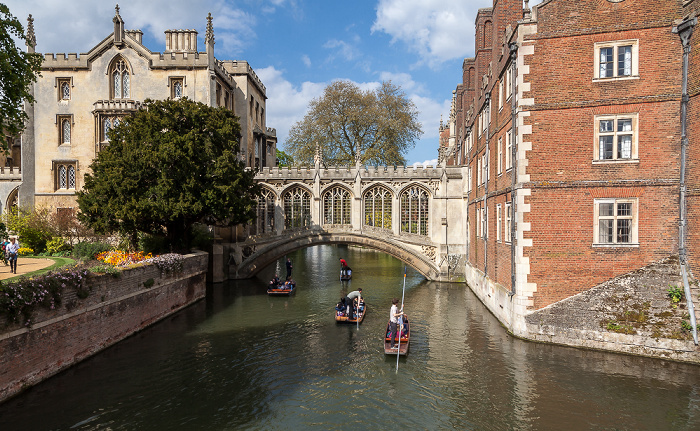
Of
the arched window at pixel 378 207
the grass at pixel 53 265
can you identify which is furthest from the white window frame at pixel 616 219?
the grass at pixel 53 265

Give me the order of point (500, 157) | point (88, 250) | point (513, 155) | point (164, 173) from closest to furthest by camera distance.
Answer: point (513, 155) < point (500, 157) < point (164, 173) < point (88, 250)

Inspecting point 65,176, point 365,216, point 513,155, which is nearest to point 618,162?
point 513,155

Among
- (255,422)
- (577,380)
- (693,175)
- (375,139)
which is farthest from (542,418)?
(375,139)

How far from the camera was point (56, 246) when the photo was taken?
25594 mm

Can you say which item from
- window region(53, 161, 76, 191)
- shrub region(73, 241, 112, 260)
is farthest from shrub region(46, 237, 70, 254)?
window region(53, 161, 76, 191)

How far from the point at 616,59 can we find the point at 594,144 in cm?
292

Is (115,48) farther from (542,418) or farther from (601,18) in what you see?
(542,418)

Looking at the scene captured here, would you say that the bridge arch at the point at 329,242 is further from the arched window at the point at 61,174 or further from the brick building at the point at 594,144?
the brick building at the point at 594,144

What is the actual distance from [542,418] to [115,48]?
3458cm

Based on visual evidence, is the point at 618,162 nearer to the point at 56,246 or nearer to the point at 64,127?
the point at 56,246

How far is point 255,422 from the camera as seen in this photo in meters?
9.75

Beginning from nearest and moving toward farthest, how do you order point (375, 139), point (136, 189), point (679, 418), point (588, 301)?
point (679, 418) < point (588, 301) < point (136, 189) < point (375, 139)

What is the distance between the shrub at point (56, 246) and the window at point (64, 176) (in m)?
6.74

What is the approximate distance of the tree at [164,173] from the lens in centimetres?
2073
